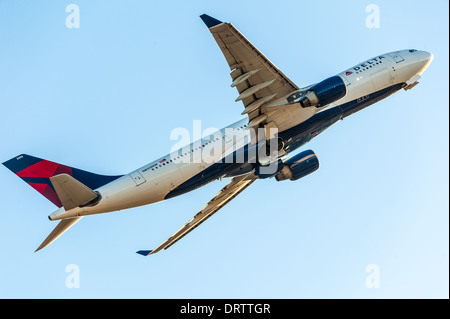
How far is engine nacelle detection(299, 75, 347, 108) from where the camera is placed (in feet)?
126

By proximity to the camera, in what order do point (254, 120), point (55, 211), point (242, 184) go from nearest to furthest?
point (55, 211) < point (254, 120) < point (242, 184)

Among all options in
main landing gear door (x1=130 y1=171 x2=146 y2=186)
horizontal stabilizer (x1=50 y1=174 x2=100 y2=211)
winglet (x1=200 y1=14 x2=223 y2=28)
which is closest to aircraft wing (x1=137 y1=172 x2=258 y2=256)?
main landing gear door (x1=130 y1=171 x2=146 y2=186)

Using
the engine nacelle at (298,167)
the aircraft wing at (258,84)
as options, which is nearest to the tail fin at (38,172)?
the aircraft wing at (258,84)

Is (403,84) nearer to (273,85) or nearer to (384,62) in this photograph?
(384,62)

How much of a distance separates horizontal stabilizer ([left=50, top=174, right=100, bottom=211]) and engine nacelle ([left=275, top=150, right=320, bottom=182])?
47.0ft

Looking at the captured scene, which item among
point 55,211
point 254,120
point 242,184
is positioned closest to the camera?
point 55,211

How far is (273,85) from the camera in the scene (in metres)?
38.5

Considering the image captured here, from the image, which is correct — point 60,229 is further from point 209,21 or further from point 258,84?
point 209,21

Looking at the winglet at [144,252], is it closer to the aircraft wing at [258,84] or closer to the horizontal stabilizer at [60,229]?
the horizontal stabilizer at [60,229]

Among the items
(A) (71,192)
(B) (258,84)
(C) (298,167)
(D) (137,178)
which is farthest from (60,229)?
(C) (298,167)

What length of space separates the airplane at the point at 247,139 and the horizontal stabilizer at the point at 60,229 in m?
0.06

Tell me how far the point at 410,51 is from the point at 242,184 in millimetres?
14916

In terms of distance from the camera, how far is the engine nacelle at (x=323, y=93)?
126 ft

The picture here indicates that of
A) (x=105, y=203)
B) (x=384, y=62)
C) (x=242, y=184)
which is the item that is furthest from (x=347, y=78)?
(x=105, y=203)
